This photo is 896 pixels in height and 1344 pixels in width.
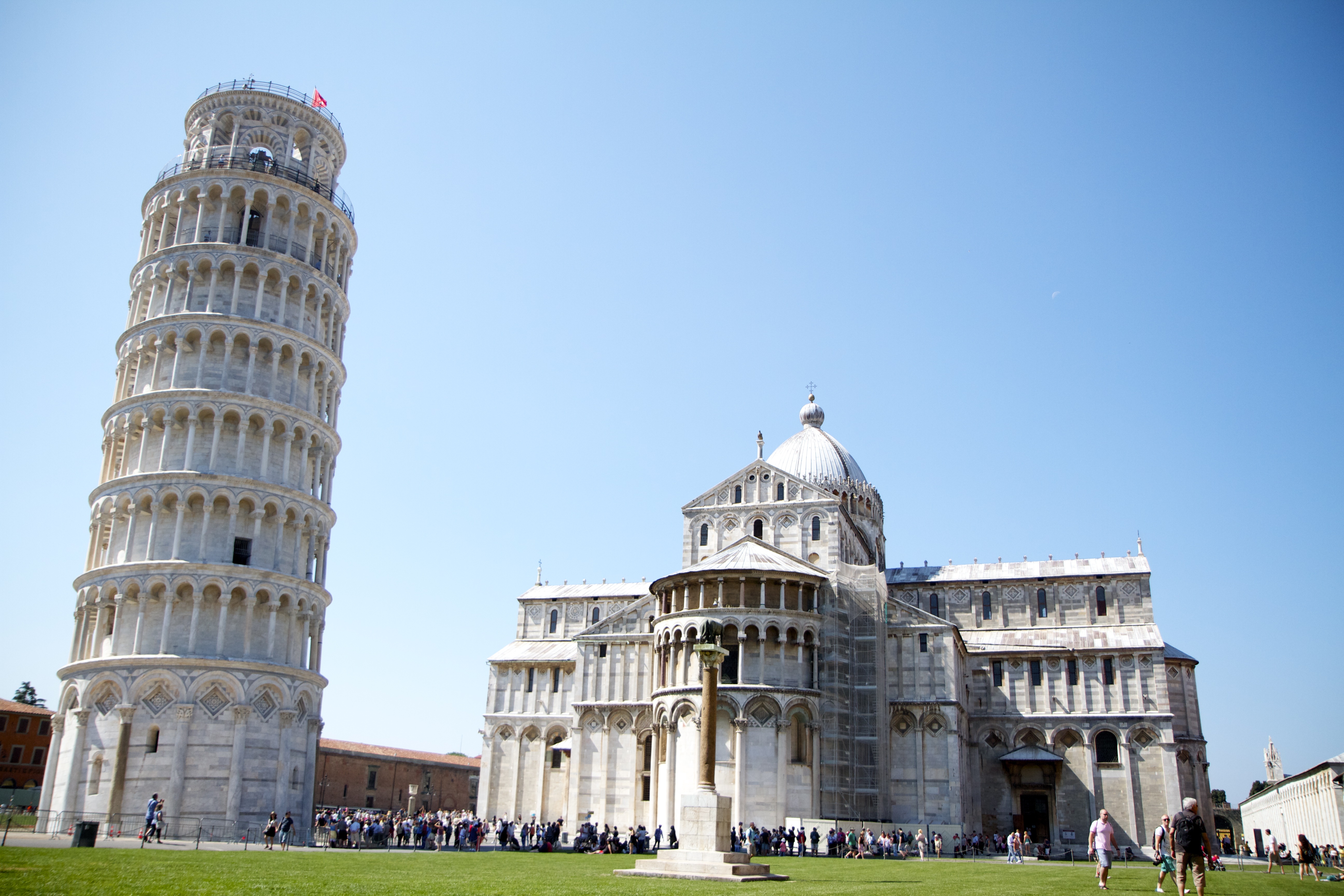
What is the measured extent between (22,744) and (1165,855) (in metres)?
72.1

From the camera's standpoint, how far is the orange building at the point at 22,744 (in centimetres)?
6888

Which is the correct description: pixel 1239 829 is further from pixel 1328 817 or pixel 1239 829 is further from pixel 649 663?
pixel 649 663

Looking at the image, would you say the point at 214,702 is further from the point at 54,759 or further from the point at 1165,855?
the point at 1165,855

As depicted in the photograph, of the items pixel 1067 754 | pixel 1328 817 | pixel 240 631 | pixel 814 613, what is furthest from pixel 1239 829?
pixel 240 631

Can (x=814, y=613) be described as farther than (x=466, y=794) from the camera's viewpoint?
No

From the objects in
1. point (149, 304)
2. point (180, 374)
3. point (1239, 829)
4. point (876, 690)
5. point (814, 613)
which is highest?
point (149, 304)

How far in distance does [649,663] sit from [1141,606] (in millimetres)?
28120

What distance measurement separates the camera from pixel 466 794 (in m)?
87.4

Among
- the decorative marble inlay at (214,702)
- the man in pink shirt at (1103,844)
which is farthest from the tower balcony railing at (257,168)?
the man in pink shirt at (1103,844)

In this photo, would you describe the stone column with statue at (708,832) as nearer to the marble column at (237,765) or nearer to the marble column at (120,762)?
the marble column at (237,765)

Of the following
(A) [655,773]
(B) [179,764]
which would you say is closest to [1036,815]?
(A) [655,773]

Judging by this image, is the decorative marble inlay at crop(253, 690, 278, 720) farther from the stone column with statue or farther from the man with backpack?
the man with backpack

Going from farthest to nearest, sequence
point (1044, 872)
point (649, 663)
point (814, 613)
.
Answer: point (649, 663) < point (814, 613) < point (1044, 872)

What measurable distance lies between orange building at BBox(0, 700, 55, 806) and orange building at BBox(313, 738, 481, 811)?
17.8 m
